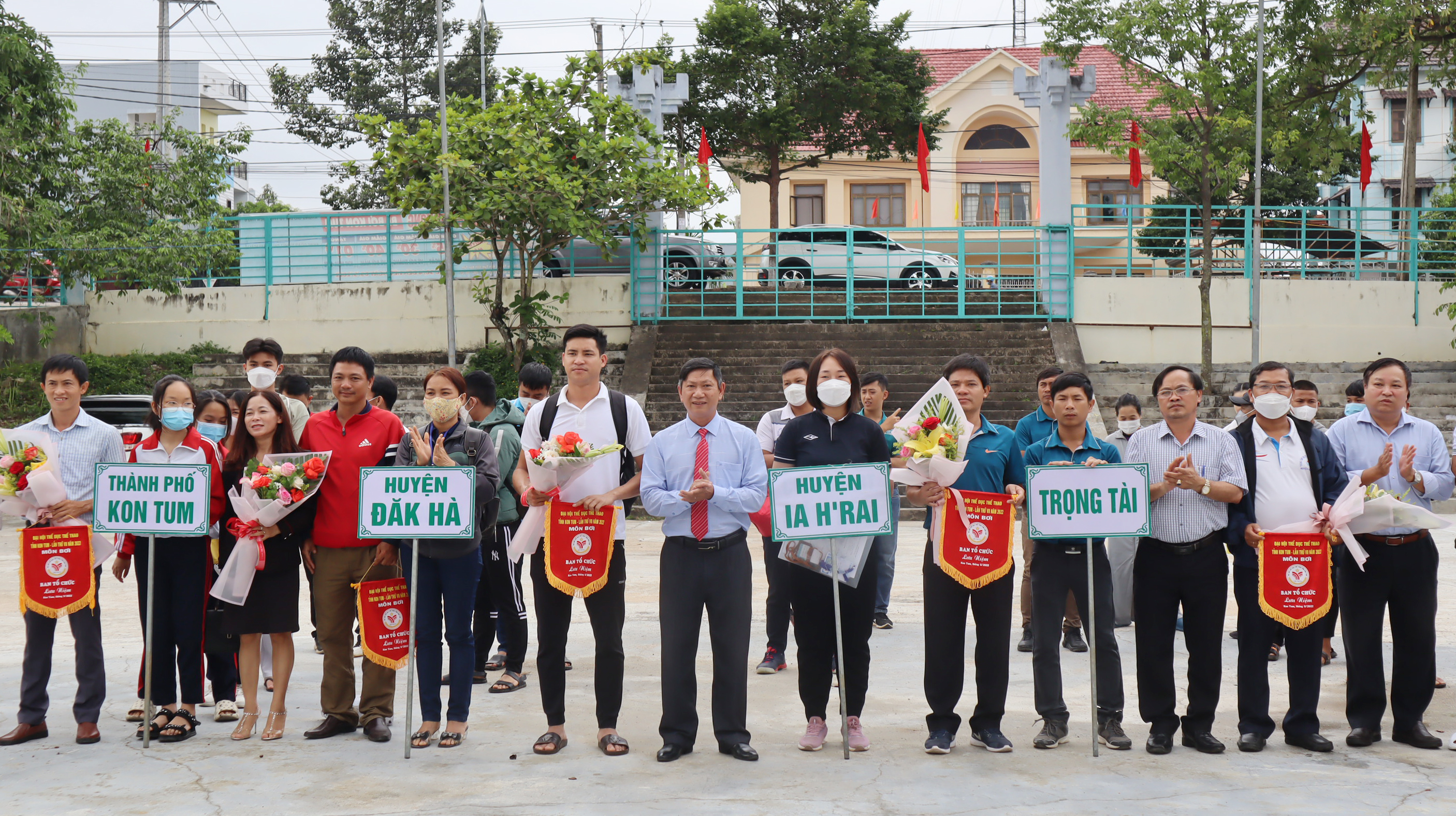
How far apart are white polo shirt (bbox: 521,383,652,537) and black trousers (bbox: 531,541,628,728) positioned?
278 millimetres

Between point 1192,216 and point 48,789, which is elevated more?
point 1192,216

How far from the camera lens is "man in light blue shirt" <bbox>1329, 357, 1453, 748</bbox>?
5234mm

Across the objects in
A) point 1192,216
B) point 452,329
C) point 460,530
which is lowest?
point 460,530

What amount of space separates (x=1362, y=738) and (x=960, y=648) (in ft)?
5.92

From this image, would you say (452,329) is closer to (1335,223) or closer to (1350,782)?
(1350,782)

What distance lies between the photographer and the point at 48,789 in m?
4.68

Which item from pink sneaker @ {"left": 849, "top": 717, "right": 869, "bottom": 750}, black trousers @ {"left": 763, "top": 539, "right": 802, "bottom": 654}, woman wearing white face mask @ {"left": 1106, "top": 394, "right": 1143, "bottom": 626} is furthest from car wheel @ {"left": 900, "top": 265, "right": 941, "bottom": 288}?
pink sneaker @ {"left": 849, "top": 717, "right": 869, "bottom": 750}

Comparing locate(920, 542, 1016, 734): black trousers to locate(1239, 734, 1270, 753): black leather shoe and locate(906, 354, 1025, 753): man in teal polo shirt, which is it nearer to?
locate(906, 354, 1025, 753): man in teal polo shirt

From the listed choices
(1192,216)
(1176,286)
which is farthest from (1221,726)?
(1192,216)

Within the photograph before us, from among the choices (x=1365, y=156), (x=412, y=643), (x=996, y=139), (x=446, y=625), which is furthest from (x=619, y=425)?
(x=996, y=139)

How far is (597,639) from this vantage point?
5238 millimetres

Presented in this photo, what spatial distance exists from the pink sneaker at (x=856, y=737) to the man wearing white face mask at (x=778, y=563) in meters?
0.78

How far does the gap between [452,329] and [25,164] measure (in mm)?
7113

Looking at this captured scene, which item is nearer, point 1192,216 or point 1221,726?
point 1221,726
